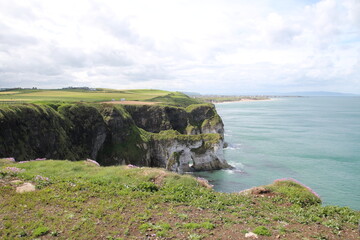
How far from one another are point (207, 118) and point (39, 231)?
78.0 meters

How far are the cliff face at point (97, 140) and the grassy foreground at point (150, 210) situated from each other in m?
18.9

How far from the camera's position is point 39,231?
32.2 feet

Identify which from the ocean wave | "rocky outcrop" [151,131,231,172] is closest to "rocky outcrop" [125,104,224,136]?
the ocean wave

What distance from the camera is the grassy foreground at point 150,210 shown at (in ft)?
33.5

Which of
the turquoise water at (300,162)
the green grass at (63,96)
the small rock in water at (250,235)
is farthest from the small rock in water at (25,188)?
the green grass at (63,96)

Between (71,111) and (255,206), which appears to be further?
(71,111)

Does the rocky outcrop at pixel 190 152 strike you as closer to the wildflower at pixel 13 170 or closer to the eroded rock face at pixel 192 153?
the eroded rock face at pixel 192 153

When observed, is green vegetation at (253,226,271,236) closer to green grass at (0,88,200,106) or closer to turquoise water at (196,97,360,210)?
turquoise water at (196,97,360,210)

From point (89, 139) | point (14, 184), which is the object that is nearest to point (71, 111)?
point (89, 139)

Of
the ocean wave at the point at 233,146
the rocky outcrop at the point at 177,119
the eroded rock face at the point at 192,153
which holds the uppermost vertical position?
the rocky outcrop at the point at 177,119

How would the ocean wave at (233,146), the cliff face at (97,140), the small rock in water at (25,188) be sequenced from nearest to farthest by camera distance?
the small rock in water at (25,188), the cliff face at (97,140), the ocean wave at (233,146)

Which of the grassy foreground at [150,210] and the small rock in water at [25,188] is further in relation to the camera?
the small rock in water at [25,188]

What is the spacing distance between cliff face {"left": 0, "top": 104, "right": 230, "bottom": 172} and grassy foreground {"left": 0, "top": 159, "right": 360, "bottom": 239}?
1891 centimetres

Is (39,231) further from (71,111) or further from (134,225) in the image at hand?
(71,111)
